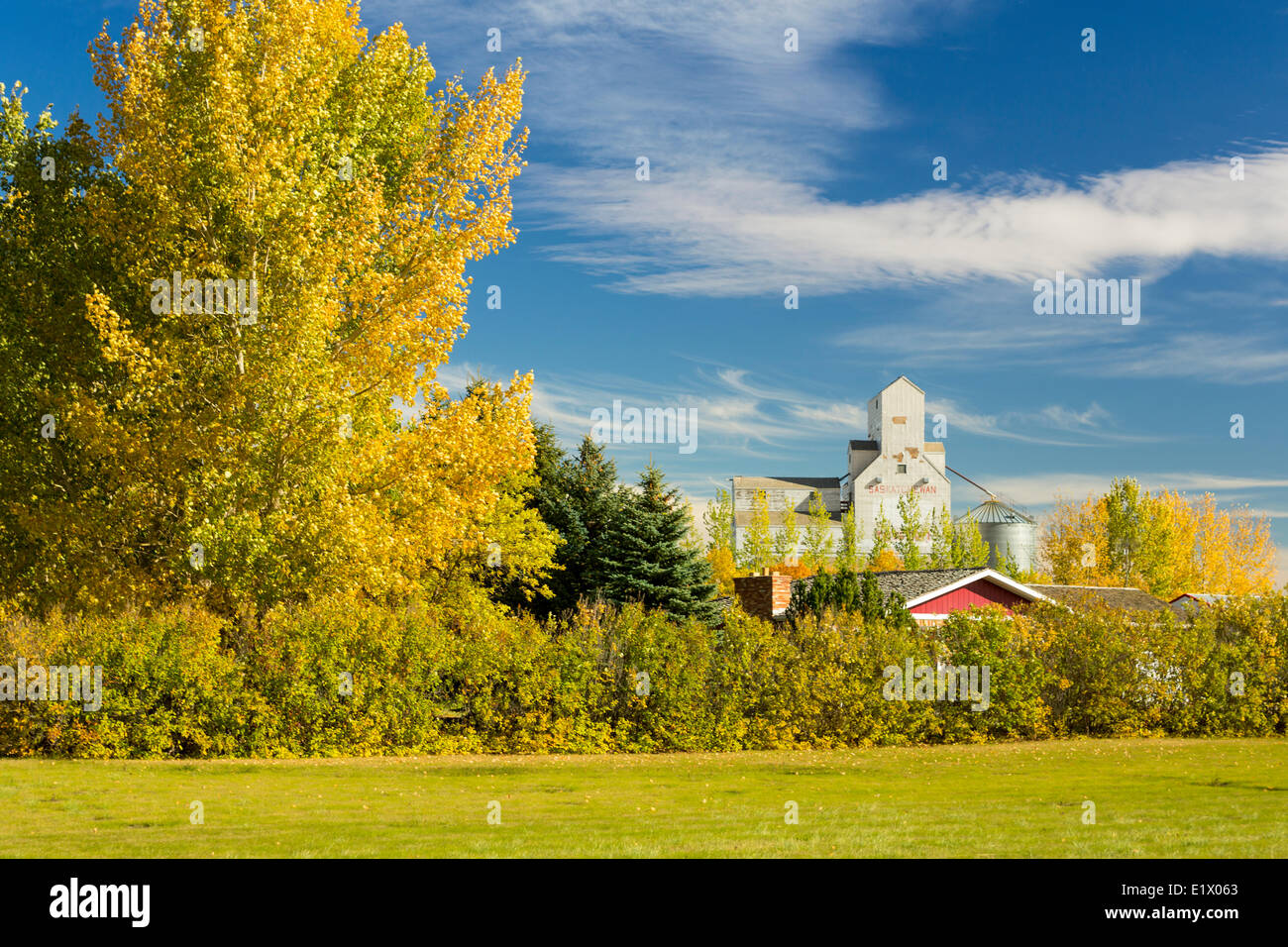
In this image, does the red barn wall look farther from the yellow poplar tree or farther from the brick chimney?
the yellow poplar tree

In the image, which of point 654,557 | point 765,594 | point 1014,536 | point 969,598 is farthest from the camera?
point 1014,536

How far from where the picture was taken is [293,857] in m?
8.95

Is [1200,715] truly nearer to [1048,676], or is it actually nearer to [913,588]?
[1048,676]

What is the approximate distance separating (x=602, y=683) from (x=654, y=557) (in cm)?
1641

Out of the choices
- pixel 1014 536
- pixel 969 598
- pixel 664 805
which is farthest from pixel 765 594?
pixel 1014 536

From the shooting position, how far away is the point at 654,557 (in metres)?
36.1

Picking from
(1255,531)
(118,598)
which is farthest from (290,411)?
(1255,531)

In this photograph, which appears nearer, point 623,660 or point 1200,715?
point 623,660

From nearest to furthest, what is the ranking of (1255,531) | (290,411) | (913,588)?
1. (290,411)
2. (913,588)
3. (1255,531)

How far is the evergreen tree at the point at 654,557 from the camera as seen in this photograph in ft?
116

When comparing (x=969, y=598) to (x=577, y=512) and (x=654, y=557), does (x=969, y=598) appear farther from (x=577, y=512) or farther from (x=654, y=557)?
(x=577, y=512)

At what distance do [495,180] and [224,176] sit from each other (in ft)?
17.3

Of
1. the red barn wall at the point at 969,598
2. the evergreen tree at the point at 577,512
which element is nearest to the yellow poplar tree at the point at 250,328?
the evergreen tree at the point at 577,512

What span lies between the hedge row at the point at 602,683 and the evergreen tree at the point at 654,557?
1367 cm
